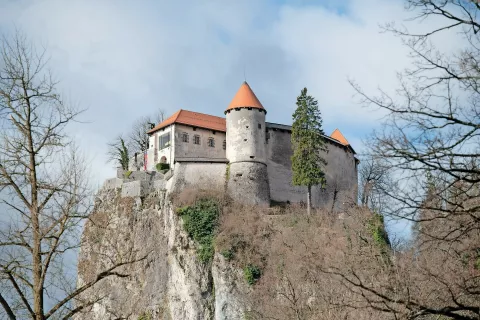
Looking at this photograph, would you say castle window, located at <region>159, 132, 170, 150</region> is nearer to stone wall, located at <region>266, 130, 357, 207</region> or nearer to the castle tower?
the castle tower

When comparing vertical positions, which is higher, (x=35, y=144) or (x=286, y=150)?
(x=286, y=150)

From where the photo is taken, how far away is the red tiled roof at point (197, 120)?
4622cm

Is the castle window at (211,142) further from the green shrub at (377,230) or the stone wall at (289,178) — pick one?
the green shrub at (377,230)

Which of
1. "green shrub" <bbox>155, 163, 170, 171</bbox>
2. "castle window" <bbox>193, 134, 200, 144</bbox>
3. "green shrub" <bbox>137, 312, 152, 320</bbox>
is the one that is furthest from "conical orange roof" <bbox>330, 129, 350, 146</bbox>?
"green shrub" <bbox>137, 312, 152, 320</bbox>

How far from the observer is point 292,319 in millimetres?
24547

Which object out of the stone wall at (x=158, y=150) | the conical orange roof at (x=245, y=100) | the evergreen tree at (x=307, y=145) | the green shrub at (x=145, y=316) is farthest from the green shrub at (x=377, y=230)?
the stone wall at (x=158, y=150)

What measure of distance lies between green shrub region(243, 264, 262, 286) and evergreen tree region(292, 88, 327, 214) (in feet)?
23.9

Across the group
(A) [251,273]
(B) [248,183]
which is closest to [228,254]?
(A) [251,273]

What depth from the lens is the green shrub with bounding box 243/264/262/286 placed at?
3722 cm

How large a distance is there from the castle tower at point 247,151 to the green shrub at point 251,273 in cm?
641

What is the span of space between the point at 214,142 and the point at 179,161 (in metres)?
3.91

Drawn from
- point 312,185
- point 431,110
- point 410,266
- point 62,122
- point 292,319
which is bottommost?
point 292,319

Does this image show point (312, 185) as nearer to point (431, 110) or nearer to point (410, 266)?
point (410, 266)

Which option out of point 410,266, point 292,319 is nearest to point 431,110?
point 410,266
